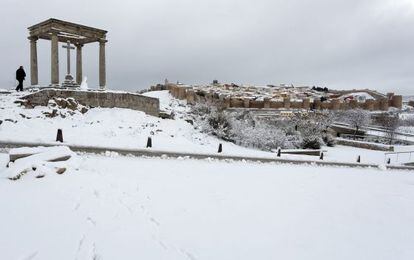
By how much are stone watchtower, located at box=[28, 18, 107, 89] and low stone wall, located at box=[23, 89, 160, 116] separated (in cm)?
237

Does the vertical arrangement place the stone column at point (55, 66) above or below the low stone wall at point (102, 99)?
above

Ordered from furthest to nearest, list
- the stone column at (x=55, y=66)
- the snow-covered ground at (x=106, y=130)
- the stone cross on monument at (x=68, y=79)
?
the stone cross on monument at (x=68, y=79), the stone column at (x=55, y=66), the snow-covered ground at (x=106, y=130)

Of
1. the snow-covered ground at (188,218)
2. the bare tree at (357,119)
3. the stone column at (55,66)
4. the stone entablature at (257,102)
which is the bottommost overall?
the snow-covered ground at (188,218)

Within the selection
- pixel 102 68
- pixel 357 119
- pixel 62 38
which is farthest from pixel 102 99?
pixel 357 119

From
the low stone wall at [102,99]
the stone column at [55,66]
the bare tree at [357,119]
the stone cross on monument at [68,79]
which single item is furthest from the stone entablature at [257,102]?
the stone column at [55,66]

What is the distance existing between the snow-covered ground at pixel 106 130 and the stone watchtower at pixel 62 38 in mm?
3762

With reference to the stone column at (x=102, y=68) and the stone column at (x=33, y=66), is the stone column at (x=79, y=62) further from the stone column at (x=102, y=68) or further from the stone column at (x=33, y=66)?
the stone column at (x=33, y=66)

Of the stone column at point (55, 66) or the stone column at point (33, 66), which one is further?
the stone column at point (33, 66)

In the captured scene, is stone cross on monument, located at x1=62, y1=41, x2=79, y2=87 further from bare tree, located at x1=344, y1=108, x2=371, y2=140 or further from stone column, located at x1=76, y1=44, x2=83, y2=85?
bare tree, located at x1=344, y1=108, x2=371, y2=140

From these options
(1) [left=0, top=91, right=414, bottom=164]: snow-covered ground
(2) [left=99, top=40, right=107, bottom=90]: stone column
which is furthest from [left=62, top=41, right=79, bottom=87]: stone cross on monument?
(1) [left=0, top=91, right=414, bottom=164]: snow-covered ground

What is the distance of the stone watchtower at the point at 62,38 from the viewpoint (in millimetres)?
21391

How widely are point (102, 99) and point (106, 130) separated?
151 inches

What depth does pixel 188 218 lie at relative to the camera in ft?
20.4

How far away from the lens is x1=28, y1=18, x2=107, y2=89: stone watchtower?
21391 millimetres
